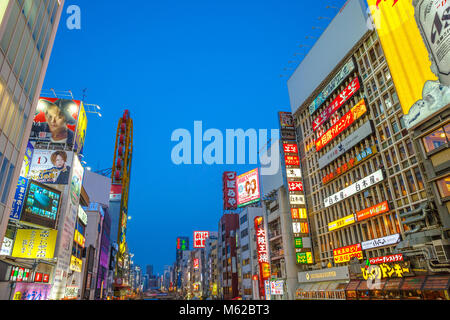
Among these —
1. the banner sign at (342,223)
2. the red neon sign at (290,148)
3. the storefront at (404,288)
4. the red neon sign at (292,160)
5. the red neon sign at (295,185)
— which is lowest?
the storefront at (404,288)

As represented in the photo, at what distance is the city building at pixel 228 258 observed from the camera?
8356 cm

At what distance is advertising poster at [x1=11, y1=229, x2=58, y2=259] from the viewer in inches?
1206

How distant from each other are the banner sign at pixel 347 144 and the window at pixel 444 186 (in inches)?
387

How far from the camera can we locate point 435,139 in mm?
26328

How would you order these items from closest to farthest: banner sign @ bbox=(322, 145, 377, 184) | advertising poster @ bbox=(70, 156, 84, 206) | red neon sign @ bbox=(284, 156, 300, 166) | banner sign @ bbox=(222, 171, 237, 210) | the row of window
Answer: the row of window → banner sign @ bbox=(322, 145, 377, 184) → advertising poster @ bbox=(70, 156, 84, 206) → red neon sign @ bbox=(284, 156, 300, 166) → banner sign @ bbox=(222, 171, 237, 210)

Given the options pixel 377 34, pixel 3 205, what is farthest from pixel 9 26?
pixel 377 34

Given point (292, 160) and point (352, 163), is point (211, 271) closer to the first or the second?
point (292, 160)

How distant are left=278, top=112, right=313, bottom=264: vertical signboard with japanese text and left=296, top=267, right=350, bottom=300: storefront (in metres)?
2.74

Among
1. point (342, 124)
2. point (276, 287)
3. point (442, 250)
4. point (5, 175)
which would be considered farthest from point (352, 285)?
point (5, 175)

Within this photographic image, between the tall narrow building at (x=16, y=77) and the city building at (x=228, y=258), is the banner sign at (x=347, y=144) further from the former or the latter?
the city building at (x=228, y=258)

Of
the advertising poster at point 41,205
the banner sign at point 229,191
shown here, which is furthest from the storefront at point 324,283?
the banner sign at point 229,191

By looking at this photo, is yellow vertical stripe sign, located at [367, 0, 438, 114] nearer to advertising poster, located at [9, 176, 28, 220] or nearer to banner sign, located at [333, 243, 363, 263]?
banner sign, located at [333, 243, 363, 263]

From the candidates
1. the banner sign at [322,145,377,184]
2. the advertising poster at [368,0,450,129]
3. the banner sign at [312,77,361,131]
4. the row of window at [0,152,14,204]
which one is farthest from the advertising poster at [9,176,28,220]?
the advertising poster at [368,0,450,129]

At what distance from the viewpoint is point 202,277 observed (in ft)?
406
